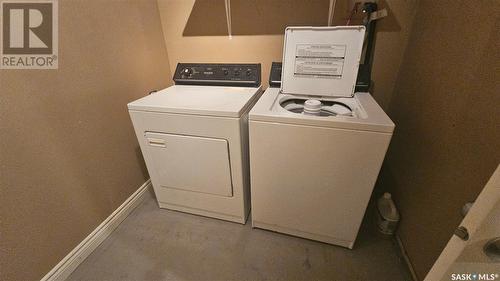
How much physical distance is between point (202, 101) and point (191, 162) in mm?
389

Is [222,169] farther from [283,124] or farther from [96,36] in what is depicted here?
[96,36]

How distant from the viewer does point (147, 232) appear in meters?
1.58

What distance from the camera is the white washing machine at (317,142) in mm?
1056

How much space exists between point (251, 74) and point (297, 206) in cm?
96

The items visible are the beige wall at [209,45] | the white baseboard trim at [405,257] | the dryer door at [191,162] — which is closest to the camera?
the white baseboard trim at [405,257]

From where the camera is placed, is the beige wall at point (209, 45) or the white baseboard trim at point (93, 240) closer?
the white baseboard trim at point (93, 240)

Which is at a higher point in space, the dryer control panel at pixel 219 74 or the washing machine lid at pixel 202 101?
the dryer control panel at pixel 219 74

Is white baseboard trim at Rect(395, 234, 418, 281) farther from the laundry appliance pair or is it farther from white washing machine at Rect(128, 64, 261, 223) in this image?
white washing machine at Rect(128, 64, 261, 223)

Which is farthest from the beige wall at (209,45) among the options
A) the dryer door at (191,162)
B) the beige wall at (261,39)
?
the dryer door at (191,162)

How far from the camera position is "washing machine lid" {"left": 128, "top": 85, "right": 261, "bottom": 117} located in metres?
1.21

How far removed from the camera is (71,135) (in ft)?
4.09

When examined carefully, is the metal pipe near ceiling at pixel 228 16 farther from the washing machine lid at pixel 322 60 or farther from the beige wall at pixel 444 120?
the beige wall at pixel 444 120

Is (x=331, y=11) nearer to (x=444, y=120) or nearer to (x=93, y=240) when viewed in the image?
(x=444, y=120)

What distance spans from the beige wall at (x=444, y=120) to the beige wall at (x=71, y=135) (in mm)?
1886
